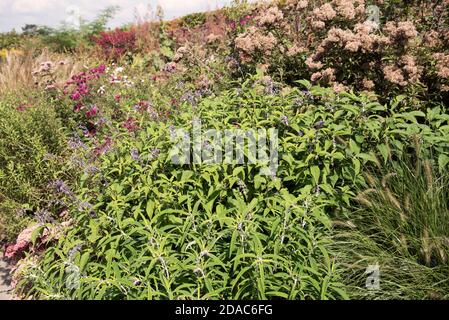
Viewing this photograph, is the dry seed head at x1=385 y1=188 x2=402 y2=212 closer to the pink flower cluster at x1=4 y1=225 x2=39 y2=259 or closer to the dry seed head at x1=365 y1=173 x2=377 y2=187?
the dry seed head at x1=365 y1=173 x2=377 y2=187

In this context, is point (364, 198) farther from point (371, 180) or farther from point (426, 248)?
point (426, 248)

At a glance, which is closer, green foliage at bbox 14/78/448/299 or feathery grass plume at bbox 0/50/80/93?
green foliage at bbox 14/78/448/299

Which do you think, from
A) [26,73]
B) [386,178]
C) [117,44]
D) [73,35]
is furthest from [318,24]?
[73,35]

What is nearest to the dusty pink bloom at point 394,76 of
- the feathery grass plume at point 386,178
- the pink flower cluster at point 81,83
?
the feathery grass plume at point 386,178

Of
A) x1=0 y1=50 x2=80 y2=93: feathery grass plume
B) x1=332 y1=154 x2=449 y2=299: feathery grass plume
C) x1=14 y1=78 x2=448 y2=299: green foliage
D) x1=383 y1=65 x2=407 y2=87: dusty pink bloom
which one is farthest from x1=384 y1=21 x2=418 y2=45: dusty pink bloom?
x1=0 y1=50 x2=80 y2=93: feathery grass plume

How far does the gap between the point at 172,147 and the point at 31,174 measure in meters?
2.38

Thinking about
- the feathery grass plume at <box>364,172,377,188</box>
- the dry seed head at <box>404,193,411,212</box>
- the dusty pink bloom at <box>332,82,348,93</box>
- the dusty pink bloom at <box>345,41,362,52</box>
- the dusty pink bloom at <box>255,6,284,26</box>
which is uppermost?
the dusty pink bloom at <box>255,6,284,26</box>

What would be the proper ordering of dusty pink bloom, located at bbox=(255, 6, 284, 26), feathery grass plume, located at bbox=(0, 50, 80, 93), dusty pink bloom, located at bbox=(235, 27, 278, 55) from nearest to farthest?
dusty pink bloom, located at bbox=(235, 27, 278, 55) < dusty pink bloom, located at bbox=(255, 6, 284, 26) < feathery grass plume, located at bbox=(0, 50, 80, 93)

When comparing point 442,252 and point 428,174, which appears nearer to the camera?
point 442,252

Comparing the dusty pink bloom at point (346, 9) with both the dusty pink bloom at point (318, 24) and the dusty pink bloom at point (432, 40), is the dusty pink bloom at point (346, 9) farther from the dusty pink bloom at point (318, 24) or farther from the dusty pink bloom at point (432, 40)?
the dusty pink bloom at point (432, 40)

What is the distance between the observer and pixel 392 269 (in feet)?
9.51

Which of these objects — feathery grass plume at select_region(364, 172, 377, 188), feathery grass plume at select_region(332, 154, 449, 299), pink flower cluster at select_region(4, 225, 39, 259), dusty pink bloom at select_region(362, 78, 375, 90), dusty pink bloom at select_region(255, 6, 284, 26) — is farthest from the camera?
dusty pink bloom at select_region(255, 6, 284, 26)
